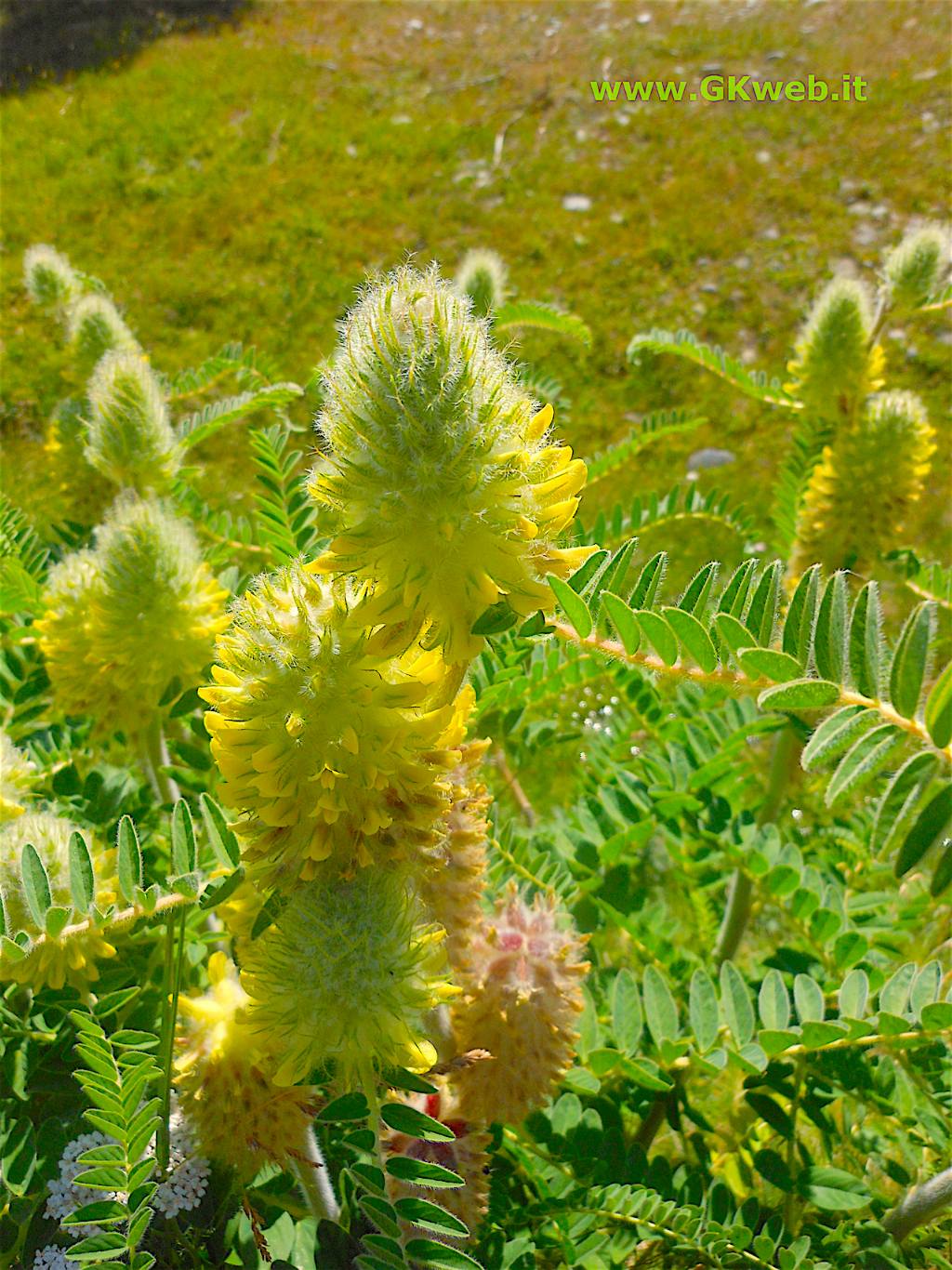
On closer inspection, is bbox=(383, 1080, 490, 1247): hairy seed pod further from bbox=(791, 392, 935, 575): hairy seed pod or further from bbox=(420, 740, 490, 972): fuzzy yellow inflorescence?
bbox=(791, 392, 935, 575): hairy seed pod

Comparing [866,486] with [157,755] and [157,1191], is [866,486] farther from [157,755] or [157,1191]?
[157,1191]

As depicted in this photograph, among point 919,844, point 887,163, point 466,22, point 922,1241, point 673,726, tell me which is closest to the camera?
point 919,844

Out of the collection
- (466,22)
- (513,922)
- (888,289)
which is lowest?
(513,922)

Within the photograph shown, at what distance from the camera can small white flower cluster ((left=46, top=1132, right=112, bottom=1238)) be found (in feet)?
2.98

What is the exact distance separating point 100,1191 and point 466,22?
6.83 m

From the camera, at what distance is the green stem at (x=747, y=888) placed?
1.42 m

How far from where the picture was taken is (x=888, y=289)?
5.00 feet

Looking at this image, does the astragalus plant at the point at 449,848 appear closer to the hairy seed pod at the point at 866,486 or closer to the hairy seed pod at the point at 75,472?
the hairy seed pod at the point at 866,486

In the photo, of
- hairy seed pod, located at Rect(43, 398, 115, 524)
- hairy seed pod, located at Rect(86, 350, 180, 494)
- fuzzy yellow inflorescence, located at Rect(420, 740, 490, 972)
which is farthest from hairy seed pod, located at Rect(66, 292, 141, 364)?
fuzzy yellow inflorescence, located at Rect(420, 740, 490, 972)

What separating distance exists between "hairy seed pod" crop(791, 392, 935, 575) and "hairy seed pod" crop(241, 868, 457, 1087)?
101 centimetres

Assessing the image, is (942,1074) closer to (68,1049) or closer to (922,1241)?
(922,1241)

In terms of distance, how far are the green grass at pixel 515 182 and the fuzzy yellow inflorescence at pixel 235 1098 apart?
7.38 feet

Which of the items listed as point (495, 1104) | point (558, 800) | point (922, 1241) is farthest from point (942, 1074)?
point (558, 800)

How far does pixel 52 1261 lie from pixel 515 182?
4.84m
